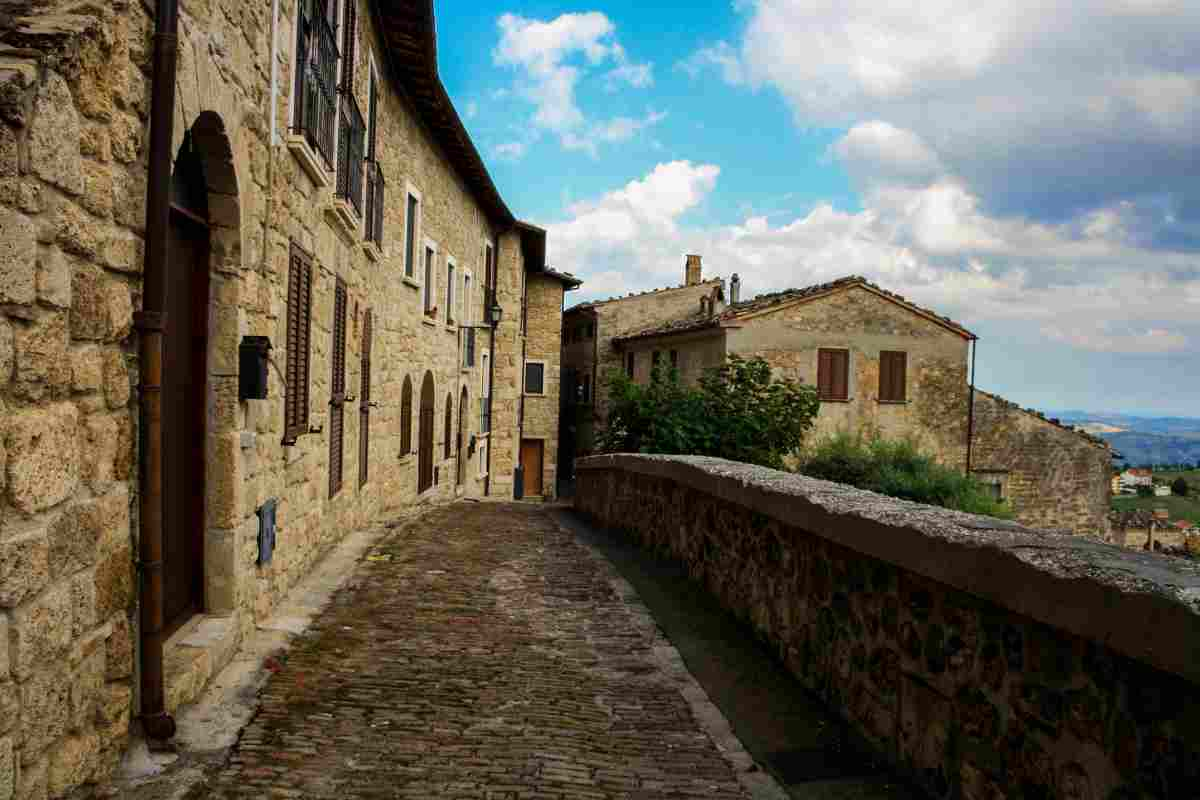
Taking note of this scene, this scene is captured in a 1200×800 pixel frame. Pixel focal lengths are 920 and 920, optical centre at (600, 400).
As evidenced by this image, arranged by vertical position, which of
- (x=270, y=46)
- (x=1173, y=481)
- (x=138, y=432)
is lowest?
(x=1173, y=481)

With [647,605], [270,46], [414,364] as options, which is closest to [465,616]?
[647,605]

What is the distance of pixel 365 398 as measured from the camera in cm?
994

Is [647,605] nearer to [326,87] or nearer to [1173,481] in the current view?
[326,87]

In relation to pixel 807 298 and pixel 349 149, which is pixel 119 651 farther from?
pixel 807 298

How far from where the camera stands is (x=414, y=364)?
533 inches

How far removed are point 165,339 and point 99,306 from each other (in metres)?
1.14

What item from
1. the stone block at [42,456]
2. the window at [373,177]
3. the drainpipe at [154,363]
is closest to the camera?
the stone block at [42,456]

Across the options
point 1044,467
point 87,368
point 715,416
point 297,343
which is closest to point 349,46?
point 297,343

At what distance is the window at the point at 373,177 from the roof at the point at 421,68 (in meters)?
0.73

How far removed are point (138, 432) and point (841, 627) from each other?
3.04m

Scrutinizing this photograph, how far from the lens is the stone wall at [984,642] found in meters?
2.21

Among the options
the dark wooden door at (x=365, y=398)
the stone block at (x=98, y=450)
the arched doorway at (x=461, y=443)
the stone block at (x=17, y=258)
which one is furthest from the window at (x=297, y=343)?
the arched doorway at (x=461, y=443)

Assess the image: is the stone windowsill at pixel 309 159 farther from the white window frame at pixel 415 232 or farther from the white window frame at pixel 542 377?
the white window frame at pixel 542 377

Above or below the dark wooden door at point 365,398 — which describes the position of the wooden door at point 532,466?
below
